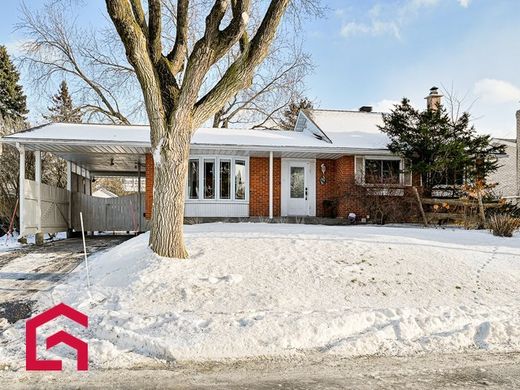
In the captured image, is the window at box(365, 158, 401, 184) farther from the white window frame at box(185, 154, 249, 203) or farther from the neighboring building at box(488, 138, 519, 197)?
the neighboring building at box(488, 138, 519, 197)

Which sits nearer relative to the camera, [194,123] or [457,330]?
[457,330]

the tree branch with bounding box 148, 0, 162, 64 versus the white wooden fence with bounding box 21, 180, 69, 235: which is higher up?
the tree branch with bounding box 148, 0, 162, 64

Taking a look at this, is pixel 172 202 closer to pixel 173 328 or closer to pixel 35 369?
pixel 173 328

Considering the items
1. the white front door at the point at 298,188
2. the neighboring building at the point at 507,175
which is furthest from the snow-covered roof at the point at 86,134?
the neighboring building at the point at 507,175

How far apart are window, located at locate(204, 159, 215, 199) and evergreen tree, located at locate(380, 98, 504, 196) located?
6964mm

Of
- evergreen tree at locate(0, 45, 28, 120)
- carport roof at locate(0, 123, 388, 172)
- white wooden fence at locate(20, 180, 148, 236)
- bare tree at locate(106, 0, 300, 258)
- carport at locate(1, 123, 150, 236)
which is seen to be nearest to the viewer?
bare tree at locate(106, 0, 300, 258)

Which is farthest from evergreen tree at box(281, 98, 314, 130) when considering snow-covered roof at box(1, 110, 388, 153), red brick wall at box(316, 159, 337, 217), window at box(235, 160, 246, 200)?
window at box(235, 160, 246, 200)

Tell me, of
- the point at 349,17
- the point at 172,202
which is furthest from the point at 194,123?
the point at 349,17

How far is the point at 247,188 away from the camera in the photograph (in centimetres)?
1591

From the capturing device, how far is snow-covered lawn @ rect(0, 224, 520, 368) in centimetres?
432

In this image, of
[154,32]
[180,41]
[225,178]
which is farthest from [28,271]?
[225,178]

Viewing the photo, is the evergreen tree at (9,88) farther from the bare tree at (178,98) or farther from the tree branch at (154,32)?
the bare tree at (178,98)

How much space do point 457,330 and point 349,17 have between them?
1060 cm

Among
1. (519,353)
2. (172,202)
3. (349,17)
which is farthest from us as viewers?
(349,17)
